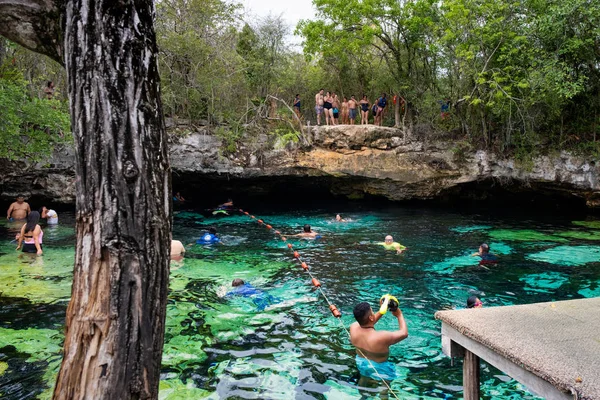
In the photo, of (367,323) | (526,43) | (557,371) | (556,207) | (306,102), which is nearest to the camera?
(557,371)

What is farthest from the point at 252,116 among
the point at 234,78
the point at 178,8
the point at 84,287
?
the point at 84,287

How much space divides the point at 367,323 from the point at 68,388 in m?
4.25

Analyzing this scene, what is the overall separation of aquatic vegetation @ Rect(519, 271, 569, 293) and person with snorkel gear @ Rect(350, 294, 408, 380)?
201 inches

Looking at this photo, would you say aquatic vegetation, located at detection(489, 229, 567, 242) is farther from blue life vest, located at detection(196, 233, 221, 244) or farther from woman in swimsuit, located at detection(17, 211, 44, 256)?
woman in swimsuit, located at detection(17, 211, 44, 256)

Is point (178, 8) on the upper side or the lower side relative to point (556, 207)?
upper

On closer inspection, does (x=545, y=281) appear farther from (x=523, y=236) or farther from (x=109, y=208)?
(x=109, y=208)

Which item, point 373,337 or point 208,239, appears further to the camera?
point 208,239

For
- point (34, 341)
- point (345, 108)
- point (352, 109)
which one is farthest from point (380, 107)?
point (34, 341)

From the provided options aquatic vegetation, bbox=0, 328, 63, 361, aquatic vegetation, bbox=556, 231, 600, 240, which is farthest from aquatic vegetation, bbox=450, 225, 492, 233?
aquatic vegetation, bbox=0, 328, 63, 361

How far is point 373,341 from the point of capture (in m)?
5.82

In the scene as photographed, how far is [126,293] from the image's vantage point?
96.7 inches

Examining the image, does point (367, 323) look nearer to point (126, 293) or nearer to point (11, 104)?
point (126, 293)

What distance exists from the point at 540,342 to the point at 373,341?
281 cm

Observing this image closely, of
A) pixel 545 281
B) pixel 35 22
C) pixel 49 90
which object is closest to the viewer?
pixel 35 22
